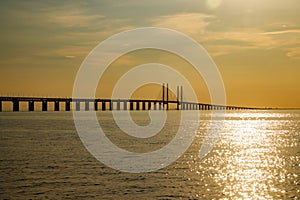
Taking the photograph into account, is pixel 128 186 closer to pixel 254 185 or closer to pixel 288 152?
pixel 254 185

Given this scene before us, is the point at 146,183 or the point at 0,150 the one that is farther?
the point at 0,150

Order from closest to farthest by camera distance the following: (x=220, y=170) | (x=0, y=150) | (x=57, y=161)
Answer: (x=220, y=170), (x=57, y=161), (x=0, y=150)

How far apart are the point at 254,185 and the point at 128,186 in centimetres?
790

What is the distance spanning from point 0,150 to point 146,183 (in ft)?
79.6

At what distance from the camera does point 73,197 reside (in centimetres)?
2878

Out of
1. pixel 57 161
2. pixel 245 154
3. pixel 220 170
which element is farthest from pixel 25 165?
pixel 245 154

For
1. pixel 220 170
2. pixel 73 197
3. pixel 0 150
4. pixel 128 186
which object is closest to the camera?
pixel 73 197

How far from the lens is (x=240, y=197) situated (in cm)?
2984

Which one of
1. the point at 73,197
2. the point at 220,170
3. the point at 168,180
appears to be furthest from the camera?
the point at 220,170

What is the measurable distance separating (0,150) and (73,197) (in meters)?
26.7

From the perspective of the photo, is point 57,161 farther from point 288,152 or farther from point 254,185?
point 288,152

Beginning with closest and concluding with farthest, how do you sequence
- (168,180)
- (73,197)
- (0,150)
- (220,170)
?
(73,197) < (168,180) < (220,170) < (0,150)

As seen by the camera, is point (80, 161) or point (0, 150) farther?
point (0, 150)

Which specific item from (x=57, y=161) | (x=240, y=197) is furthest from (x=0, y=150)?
(x=240, y=197)
